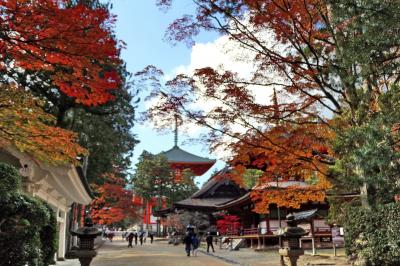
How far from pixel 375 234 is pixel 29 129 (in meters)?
8.39

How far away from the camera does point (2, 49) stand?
7195 mm

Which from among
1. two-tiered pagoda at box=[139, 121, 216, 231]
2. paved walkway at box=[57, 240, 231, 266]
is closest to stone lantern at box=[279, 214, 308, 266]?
paved walkway at box=[57, 240, 231, 266]

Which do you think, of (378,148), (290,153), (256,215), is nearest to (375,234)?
(290,153)

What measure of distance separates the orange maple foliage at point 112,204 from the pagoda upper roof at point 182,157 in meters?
19.0

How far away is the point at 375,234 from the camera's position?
1004 cm

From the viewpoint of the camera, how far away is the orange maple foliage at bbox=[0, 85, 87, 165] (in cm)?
795

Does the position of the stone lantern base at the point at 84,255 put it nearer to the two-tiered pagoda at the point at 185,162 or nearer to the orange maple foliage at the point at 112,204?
the orange maple foliage at the point at 112,204

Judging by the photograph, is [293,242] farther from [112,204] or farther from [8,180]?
[112,204]

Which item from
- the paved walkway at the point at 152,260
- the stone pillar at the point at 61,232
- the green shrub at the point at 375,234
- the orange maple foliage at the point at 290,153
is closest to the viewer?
the green shrub at the point at 375,234

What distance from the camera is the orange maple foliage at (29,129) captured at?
7949 millimetres

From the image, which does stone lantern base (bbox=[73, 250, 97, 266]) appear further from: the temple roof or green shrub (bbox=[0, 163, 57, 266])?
the temple roof

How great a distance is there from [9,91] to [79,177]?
304 inches

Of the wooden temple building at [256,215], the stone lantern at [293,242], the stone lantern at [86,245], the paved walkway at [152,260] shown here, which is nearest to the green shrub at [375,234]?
the stone lantern at [293,242]

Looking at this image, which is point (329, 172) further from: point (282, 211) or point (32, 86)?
point (282, 211)
